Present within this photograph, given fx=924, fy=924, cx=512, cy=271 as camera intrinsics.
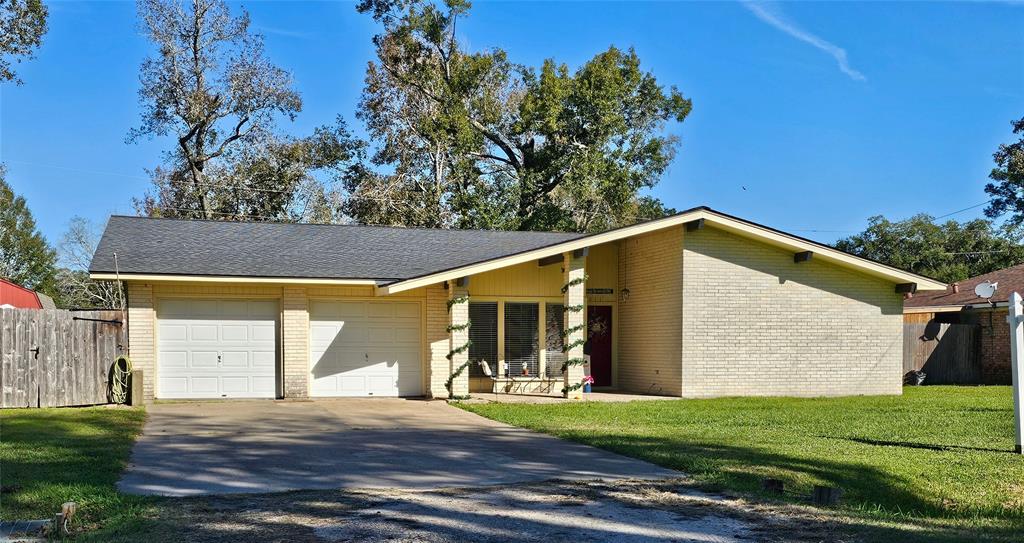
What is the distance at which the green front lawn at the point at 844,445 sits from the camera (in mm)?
8141

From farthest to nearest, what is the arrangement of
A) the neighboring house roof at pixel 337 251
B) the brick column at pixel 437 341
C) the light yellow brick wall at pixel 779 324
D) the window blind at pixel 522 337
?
the window blind at pixel 522 337, the light yellow brick wall at pixel 779 324, the brick column at pixel 437 341, the neighboring house roof at pixel 337 251

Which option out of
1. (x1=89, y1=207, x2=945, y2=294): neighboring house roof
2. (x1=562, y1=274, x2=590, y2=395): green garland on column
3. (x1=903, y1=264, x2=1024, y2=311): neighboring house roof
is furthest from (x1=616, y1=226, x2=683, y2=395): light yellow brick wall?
(x1=903, y1=264, x2=1024, y2=311): neighboring house roof

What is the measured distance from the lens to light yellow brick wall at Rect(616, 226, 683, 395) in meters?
18.9

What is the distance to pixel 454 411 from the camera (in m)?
15.9

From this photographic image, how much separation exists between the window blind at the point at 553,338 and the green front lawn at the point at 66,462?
8474 mm

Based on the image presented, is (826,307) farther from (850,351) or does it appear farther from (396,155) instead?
(396,155)

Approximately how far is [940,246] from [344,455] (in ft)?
158

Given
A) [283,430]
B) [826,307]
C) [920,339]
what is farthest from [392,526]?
[920,339]

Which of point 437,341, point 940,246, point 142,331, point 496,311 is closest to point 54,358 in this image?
point 142,331

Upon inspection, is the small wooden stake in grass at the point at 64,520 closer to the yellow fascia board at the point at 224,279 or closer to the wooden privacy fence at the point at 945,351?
the yellow fascia board at the point at 224,279

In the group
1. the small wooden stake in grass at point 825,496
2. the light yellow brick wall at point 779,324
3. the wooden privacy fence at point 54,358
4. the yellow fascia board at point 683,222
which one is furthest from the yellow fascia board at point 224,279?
the small wooden stake in grass at point 825,496

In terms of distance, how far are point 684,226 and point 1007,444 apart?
842cm

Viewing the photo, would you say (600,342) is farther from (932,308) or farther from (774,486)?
(774,486)

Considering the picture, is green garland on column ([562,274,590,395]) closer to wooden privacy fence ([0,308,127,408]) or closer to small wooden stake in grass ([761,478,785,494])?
wooden privacy fence ([0,308,127,408])
